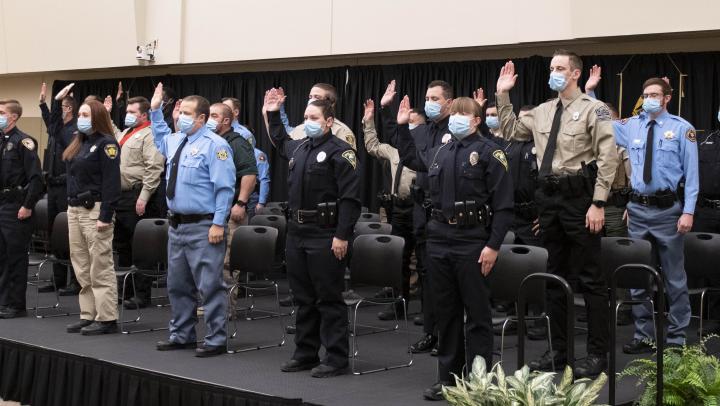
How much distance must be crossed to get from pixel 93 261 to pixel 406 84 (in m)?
4.64

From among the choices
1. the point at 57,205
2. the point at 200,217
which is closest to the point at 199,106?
the point at 200,217

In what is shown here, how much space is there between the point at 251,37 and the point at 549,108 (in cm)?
632

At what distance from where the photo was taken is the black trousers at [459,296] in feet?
17.2

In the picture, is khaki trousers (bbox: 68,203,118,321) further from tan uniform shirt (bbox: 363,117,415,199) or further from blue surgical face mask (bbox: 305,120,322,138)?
tan uniform shirt (bbox: 363,117,415,199)

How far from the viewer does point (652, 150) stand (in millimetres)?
6484

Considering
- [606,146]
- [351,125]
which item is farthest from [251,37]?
[606,146]

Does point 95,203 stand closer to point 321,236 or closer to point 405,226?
point 321,236

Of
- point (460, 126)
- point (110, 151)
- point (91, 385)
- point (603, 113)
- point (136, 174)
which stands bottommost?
point (91, 385)

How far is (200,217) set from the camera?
651cm

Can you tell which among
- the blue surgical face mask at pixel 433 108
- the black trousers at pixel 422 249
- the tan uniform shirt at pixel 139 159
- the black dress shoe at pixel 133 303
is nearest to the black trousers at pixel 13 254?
the black dress shoe at pixel 133 303

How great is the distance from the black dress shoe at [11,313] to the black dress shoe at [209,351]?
2.28 m

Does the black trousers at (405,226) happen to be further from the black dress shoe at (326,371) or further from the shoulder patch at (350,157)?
the black dress shoe at (326,371)

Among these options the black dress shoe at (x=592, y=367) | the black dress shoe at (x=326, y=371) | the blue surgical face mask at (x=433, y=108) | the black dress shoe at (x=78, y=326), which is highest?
the blue surgical face mask at (x=433, y=108)

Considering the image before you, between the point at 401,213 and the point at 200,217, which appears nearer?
the point at 200,217
